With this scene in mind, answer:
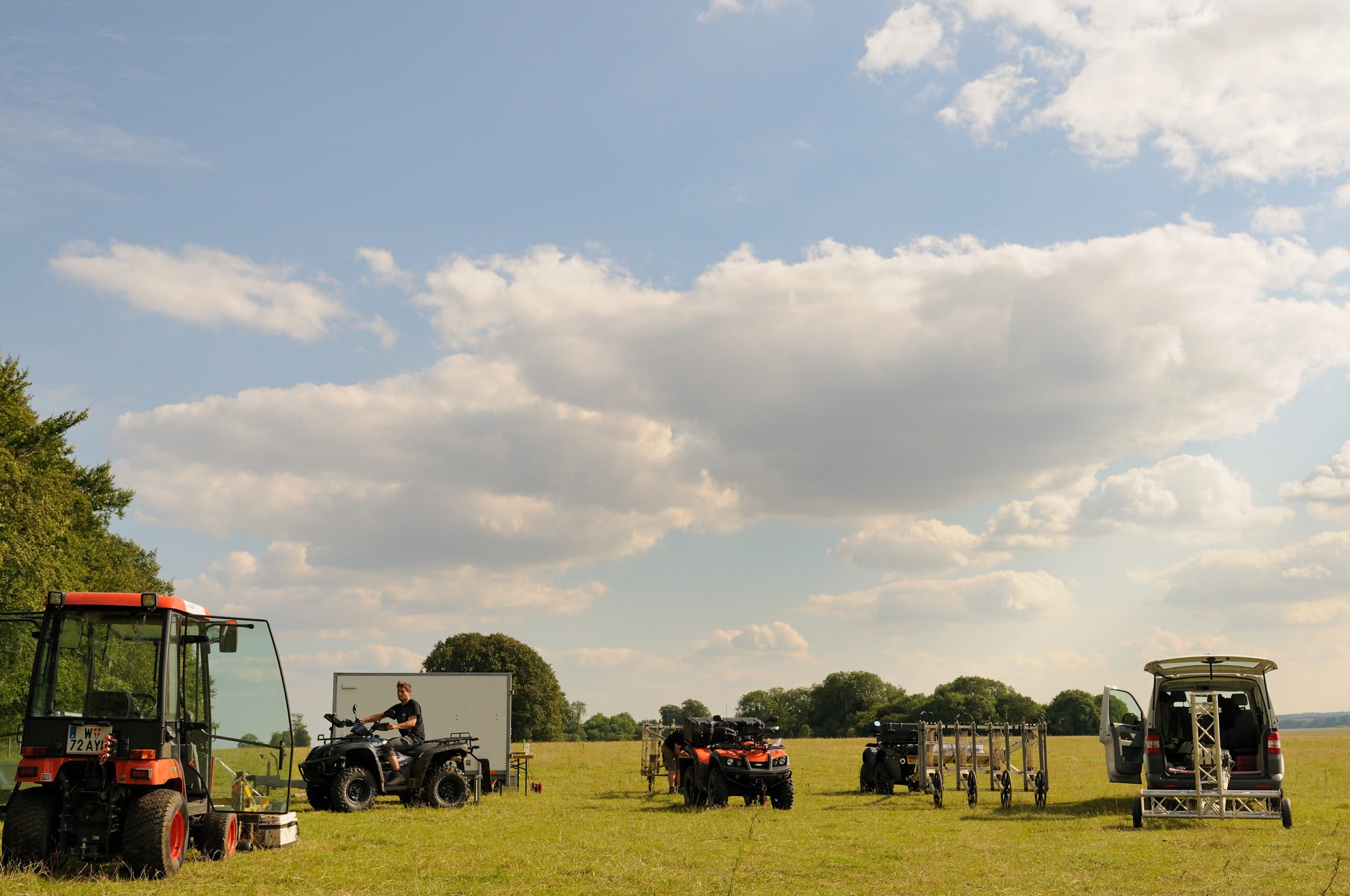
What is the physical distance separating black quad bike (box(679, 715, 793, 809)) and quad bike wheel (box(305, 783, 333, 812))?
6.04 m

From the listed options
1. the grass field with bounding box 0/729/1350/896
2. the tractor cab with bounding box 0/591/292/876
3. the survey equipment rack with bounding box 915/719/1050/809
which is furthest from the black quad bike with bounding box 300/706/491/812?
the survey equipment rack with bounding box 915/719/1050/809

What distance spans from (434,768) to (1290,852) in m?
13.5

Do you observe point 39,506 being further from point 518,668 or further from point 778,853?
point 518,668

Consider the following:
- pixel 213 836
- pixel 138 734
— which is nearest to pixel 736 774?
pixel 213 836

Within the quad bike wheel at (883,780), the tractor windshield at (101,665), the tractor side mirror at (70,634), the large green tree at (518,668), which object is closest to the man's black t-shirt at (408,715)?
the tractor windshield at (101,665)

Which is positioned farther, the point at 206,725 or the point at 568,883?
the point at 206,725

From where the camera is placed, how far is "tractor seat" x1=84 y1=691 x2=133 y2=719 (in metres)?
10.7

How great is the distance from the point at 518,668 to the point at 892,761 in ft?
156

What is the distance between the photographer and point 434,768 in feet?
65.3

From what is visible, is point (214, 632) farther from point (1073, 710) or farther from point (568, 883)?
point (1073, 710)

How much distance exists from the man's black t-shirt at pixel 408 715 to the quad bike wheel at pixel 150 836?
9519 mm

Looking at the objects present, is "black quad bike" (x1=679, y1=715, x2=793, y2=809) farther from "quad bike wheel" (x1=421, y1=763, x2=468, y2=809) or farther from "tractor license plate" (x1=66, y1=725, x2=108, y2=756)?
"tractor license plate" (x1=66, y1=725, x2=108, y2=756)

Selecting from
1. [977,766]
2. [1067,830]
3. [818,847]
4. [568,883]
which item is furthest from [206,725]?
[977,766]

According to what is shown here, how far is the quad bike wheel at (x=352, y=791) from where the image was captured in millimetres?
18422
